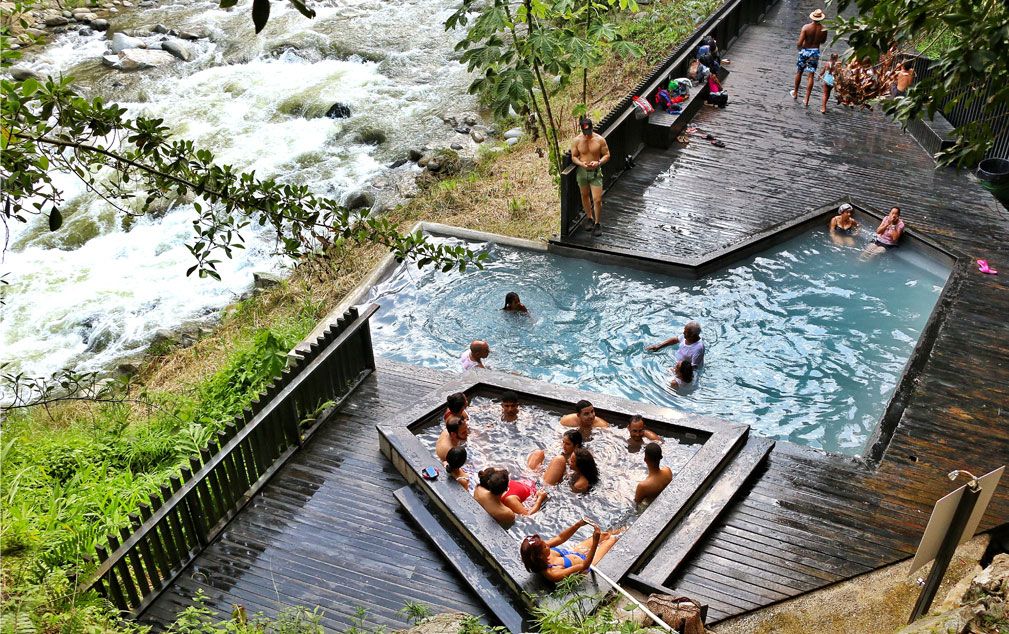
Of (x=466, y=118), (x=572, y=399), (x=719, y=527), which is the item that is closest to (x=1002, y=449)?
(x=719, y=527)

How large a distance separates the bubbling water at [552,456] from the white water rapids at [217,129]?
7.59 meters

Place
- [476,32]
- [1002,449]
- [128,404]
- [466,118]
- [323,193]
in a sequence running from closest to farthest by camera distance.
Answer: [1002,449]
[476,32]
[128,404]
[323,193]
[466,118]

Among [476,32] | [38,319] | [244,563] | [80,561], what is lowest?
[38,319]

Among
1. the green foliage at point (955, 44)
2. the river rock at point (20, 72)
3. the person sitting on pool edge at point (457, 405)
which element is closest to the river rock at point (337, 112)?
the river rock at point (20, 72)

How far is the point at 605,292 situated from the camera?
11.8m

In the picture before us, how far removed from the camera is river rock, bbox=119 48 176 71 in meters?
21.8

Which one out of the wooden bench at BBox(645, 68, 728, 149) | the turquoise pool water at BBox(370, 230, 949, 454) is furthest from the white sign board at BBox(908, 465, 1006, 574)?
the wooden bench at BBox(645, 68, 728, 149)

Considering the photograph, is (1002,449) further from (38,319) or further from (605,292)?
(38,319)

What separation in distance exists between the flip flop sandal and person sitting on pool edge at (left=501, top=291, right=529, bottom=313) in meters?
6.20

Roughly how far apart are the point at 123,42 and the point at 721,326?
19.1 m

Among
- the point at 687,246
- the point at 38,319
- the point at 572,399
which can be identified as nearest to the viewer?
the point at 572,399

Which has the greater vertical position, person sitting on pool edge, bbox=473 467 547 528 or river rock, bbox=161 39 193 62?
river rock, bbox=161 39 193 62

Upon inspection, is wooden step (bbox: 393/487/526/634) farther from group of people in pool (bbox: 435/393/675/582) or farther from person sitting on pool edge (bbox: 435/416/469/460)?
person sitting on pool edge (bbox: 435/416/469/460)

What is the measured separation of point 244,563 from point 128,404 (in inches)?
192
